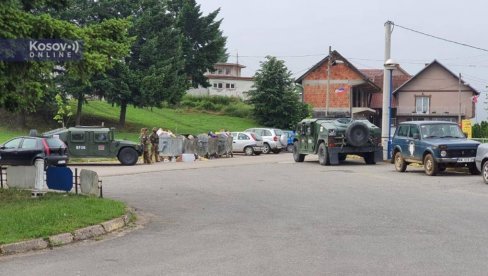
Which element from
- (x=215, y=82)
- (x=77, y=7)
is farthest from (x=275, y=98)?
(x=215, y=82)

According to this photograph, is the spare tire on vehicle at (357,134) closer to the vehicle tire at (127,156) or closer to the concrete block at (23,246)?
the vehicle tire at (127,156)

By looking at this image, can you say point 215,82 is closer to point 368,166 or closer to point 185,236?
point 368,166

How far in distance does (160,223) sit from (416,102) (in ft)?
198

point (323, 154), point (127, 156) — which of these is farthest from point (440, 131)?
point (127, 156)

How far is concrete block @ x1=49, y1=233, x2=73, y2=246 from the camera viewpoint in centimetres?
879

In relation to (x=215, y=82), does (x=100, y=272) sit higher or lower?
lower

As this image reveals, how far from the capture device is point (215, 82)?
86688mm

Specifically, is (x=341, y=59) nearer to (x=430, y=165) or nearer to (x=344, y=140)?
(x=344, y=140)

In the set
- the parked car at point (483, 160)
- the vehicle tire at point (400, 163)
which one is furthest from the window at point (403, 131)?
the parked car at point (483, 160)

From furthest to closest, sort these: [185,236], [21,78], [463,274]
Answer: [21,78] < [185,236] < [463,274]

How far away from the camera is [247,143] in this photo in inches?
1497

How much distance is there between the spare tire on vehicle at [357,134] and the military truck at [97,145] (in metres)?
10.0

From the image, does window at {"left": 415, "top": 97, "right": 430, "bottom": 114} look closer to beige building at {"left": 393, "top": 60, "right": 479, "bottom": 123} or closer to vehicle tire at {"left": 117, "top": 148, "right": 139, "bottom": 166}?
beige building at {"left": 393, "top": 60, "right": 479, "bottom": 123}

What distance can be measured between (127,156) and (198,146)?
577 cm
